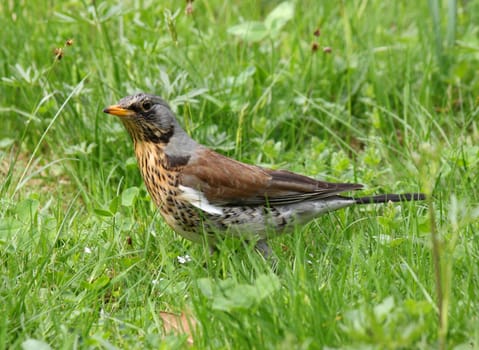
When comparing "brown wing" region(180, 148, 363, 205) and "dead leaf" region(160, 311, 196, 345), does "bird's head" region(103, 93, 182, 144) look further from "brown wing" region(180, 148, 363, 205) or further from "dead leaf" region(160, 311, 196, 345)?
"dead leaf" region(160, 311, 196, 345)

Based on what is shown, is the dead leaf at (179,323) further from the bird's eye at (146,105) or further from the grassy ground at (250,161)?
the bird's eye at (146,105)

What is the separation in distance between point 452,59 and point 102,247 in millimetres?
3079

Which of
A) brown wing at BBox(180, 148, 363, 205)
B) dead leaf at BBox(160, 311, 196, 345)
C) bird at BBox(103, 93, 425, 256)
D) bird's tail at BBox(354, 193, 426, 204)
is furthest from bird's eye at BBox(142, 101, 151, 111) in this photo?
dead leaf at BBox(160, 311, 196, 345)

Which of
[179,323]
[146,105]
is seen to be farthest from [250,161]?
[179,323]

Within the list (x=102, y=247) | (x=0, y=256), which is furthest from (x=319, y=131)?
(x=0, y=256)

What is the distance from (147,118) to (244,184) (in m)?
0.63

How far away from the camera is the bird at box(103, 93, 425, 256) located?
4422 millimetres

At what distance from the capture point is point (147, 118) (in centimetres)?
468

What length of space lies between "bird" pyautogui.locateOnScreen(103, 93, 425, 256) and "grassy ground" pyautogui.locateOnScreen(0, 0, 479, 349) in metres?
0.12

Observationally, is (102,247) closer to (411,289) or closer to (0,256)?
(0,256)

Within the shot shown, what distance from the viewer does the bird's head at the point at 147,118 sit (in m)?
4.63

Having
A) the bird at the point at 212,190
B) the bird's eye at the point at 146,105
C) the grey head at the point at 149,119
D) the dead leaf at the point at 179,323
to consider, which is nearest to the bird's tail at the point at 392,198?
the bird at the point at 212,190

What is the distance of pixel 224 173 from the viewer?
461 cm

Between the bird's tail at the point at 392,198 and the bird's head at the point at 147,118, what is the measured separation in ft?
3.49
